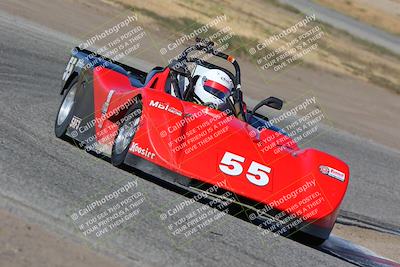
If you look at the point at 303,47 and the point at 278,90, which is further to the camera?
the point at 303,47

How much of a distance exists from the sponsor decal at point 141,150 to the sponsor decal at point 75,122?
1.56 metres

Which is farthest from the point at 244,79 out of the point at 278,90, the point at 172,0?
the point at 172,0

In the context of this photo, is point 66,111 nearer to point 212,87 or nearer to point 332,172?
point 212,87

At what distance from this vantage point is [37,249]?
5.20 metres

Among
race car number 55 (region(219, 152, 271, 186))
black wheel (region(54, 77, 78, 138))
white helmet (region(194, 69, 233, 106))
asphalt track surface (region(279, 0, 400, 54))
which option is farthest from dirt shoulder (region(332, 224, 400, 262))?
asphalt track surface (region(279, 0, 400, 54))

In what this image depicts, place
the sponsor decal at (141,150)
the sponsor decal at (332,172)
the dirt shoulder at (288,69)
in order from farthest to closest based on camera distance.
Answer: the dirt shoulder at (288,69)
the sponsor decal at (332,172)
the sponsor decal at (141,150)

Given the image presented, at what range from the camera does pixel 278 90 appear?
65.0ft

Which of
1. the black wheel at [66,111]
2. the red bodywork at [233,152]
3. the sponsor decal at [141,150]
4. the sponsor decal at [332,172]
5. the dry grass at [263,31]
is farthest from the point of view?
the dry grass at [263,31]

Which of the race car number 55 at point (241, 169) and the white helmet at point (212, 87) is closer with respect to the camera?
the race car number 55 at point (241, 169)

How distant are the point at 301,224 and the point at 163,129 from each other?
4.85 feet

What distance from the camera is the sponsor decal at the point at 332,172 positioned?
7656 millimetres

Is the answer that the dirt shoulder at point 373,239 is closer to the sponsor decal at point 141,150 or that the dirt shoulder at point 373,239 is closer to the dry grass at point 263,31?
the sponsor decal at point 141,150

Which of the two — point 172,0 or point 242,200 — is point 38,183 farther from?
point 172,0

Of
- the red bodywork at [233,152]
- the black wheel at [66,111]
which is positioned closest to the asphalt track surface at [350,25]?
the black wheel at [66,111]
